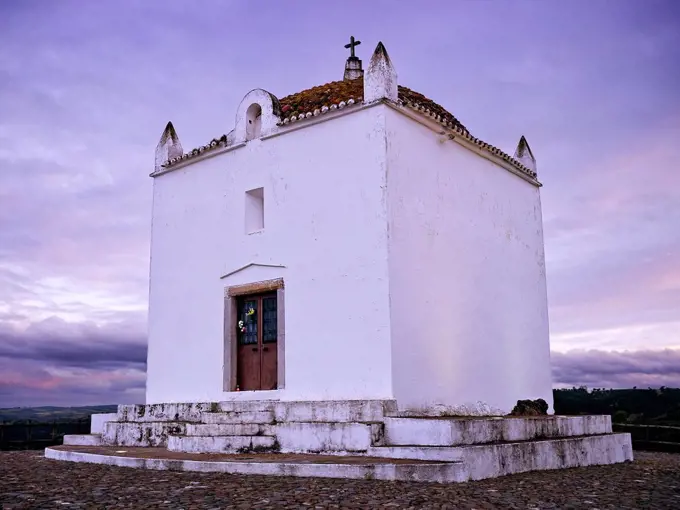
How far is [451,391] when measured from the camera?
12.2 meters

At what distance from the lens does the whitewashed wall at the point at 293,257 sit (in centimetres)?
1138

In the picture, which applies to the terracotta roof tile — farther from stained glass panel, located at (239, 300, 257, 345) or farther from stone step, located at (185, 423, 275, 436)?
stone step, located at (185, 423, 275, 436)

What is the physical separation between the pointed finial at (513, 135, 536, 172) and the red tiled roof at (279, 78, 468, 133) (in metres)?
→ 2.07

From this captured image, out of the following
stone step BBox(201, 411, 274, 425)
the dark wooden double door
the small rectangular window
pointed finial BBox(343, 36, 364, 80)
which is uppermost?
pointed finial BBox(343, 36, 364, 80)

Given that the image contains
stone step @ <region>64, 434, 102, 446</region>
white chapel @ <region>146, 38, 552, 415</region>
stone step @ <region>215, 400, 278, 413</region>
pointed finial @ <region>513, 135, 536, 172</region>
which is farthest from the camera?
pointed finial @ <region>513, 135, 536, 172</region>

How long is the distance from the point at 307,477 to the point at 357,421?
203cm

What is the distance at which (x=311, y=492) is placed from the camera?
281 inches

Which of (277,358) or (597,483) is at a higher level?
(277,358)

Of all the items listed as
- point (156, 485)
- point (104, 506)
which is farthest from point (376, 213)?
point (104, 506)

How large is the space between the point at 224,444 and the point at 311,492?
4.00 metres

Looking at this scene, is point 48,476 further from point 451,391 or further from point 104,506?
point 451,391

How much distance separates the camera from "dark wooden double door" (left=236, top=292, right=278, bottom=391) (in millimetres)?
12711

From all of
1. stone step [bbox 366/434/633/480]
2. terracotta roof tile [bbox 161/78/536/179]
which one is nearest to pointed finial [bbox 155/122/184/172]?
terracotta roof tile [bbox 161/78/536/179]

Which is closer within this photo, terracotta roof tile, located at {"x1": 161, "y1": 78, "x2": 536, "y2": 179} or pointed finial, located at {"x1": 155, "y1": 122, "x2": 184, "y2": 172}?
terracotta roof tile, located at {"x1": 161, "y1": 78, "x2": 536, "y2": 179}
